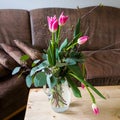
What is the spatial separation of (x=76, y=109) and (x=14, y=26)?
142cm

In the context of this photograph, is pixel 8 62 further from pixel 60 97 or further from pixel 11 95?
pixel 60 97

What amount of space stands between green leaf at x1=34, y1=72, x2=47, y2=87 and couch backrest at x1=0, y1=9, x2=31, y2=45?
1348 millimetres

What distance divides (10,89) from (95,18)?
135cm

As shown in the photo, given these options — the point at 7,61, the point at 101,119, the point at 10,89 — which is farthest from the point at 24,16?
the point at 101,119

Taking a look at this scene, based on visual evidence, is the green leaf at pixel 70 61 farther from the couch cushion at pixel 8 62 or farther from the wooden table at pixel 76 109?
the couch cushion at pixel 8 62

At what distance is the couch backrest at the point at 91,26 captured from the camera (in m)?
2.48

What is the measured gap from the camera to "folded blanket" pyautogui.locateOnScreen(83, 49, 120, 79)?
2010 millimetres

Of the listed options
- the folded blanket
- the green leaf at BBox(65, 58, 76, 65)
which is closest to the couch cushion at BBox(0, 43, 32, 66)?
the folded blanket

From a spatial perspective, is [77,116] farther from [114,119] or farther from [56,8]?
[56,8]

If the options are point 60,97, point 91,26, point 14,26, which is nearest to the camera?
point 60,97

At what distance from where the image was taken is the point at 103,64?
2156 millimetres

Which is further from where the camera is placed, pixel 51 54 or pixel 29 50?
pixel 29 50

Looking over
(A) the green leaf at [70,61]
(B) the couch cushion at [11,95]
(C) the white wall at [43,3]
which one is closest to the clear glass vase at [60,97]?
(A) the green leaf at [70,61]

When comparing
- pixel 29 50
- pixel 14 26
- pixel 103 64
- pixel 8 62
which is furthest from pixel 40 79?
pixel 14 26
